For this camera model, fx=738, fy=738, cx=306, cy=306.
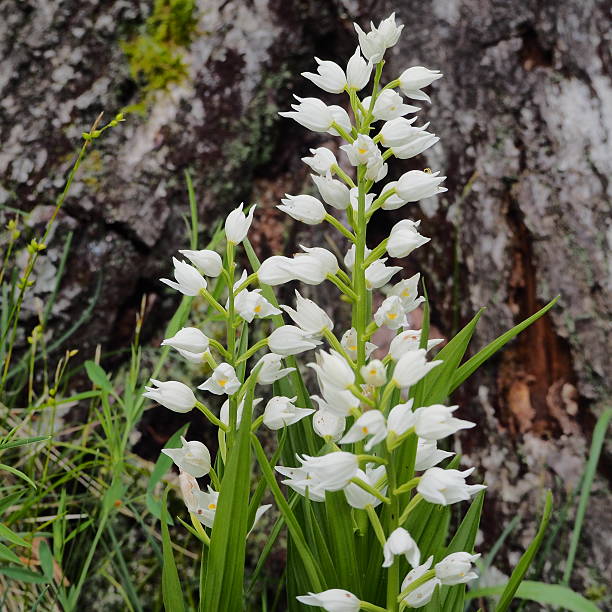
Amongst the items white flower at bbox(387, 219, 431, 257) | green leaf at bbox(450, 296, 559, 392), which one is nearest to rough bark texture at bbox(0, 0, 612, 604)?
green leaf at bbox(450, 296, 559, 392)

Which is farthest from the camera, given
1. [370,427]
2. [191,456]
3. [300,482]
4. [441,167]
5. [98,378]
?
[441,167]

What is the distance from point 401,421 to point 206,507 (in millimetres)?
369

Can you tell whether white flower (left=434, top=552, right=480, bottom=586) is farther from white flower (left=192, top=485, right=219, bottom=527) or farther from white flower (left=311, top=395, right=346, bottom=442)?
white flower (left=192, top=485, right=219, bottom=527)

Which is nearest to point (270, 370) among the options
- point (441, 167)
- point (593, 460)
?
point (593, 460)

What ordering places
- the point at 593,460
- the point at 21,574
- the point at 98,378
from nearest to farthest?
the point at 21,574 → the point at 98,378 → the point at 593,460

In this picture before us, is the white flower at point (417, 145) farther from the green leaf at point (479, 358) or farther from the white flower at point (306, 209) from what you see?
the green leaf at point (479, 358)

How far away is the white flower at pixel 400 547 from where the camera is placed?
2.87ft

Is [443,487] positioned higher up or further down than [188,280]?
further down

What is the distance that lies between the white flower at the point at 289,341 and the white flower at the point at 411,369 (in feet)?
0.63

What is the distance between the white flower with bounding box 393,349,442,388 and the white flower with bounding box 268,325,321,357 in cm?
19

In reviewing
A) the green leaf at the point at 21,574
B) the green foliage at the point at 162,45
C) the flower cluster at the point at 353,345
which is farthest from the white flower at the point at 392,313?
the green foliage at the point at 162,45

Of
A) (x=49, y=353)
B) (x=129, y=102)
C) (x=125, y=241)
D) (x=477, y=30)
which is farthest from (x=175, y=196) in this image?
(x=477, y=30)

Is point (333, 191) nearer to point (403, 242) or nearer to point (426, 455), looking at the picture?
point (403, 242)

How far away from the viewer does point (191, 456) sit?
1087 mm
